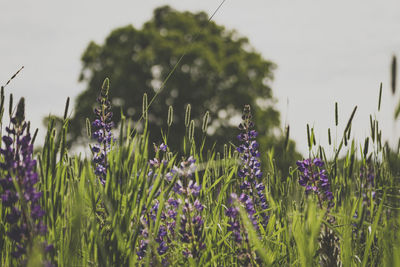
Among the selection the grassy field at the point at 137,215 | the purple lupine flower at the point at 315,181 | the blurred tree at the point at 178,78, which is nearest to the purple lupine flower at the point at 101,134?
the grassy field at the point at 137,215

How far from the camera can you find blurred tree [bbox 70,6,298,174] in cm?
2698

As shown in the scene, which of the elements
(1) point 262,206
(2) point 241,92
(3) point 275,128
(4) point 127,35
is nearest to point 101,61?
(4) point 127,35

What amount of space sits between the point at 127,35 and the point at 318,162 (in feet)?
92.3

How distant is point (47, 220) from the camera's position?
1.76 metres

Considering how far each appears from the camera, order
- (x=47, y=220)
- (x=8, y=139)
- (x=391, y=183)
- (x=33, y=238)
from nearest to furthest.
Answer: (x=33, y=238) → (x=8, y=139) → (x=47, y=220) → (x=391, y=183)

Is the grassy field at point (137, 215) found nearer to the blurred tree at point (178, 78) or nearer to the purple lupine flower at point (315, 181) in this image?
the purple lupine flower at point (315, 181)

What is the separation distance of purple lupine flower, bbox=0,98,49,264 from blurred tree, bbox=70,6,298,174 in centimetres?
2382

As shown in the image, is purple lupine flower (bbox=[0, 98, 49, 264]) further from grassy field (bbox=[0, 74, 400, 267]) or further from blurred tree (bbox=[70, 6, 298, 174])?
blurred tree (bbox=[70, 6, 298, 174])

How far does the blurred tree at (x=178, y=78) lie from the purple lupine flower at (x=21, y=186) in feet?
78.1

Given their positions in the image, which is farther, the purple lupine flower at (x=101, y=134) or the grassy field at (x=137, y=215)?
A: the purple lupine flower at (x=101, y=134)

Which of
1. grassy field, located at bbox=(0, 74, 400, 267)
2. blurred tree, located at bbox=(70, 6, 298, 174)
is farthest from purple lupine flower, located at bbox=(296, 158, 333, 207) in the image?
blurred tree, located at bbox=(70, 6, 298, 174)

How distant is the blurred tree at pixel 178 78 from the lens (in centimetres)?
2698

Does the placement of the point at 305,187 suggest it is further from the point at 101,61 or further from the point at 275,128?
the point at 101,61

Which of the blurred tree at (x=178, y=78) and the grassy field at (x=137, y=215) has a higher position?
the blurred tree at (x=178, y=78)
